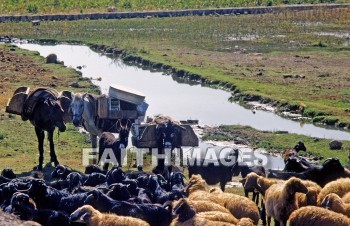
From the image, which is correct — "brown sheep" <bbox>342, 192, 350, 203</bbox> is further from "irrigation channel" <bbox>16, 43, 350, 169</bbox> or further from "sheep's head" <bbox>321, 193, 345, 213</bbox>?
"irrigation channel" <bbox>16, 43, 350, 169</bbox>

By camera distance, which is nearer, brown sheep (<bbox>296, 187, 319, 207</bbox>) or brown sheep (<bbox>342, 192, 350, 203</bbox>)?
brown sheep (<bbox>342, 192, 350, 203</bbox>)

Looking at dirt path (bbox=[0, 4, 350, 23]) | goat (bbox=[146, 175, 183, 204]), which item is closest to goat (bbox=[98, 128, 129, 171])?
goat (bbox=[146, 175, 183, 204])

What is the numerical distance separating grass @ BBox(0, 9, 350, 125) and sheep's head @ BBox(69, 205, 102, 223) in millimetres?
16820

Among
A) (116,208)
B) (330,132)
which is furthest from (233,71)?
(116,208)

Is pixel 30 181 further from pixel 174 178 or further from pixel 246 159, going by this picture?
pixel 246 159

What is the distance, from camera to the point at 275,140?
27234 mm

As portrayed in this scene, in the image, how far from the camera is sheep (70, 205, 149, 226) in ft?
45.7

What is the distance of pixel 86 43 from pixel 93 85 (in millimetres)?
16914

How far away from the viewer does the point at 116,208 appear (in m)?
14.9

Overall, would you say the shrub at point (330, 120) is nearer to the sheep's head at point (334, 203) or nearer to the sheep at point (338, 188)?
the sheep at point (338, 188)

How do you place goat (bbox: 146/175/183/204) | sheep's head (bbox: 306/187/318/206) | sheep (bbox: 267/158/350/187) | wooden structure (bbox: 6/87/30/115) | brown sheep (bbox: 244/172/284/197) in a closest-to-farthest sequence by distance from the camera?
sheep's head (bbox: 306/187/318/206), goat (bbox: 146/175/183/204), brown sheep (bbox: 244/172/284/197), sheep (bbox: 267/158/350/187), wooden structure (bbox: 6/87/30/115)

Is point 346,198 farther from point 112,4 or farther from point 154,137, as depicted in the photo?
point 112,4

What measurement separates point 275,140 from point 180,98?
9565 mm

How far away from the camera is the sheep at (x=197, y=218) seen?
1412 cm
